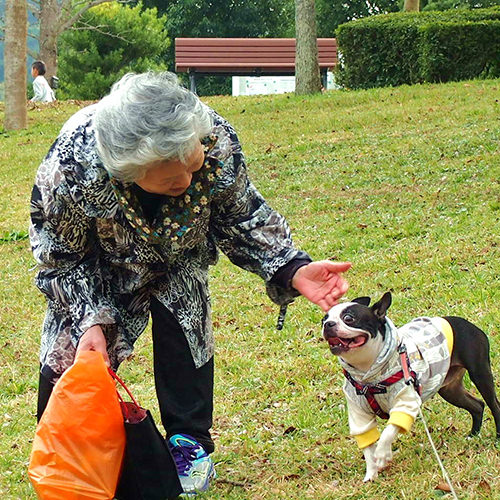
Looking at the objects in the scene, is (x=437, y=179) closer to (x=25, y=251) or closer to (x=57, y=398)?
(x=25, y=251)

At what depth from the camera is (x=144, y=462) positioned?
384cm

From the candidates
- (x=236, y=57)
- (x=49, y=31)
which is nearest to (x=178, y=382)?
(x=236, y=57)

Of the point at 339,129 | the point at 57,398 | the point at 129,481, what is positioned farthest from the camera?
the point at 339,129

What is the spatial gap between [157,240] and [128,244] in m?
0.16

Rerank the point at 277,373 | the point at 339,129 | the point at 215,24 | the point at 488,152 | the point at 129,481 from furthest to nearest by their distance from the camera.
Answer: the point at 215,24
the point at 339,129
the point at 488,152
the point at 277,373
the point at 129,481

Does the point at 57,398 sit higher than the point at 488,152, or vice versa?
the point at 57,398

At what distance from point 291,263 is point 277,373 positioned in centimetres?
195

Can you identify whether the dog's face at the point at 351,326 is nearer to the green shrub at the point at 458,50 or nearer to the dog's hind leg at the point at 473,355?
the dog's hind leg at the point at 473,355

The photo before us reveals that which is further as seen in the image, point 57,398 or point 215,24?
point 215,24

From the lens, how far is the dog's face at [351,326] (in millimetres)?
3943

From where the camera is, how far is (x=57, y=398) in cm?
362

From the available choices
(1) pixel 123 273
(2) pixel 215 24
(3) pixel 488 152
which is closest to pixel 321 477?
(1) pixel 123 273

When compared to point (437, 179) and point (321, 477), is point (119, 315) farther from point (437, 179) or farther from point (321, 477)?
point (437, 179)

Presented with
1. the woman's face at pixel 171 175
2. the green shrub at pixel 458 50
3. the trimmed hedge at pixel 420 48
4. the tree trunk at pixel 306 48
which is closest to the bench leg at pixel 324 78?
the trimmed hedge at pixel 420 48
